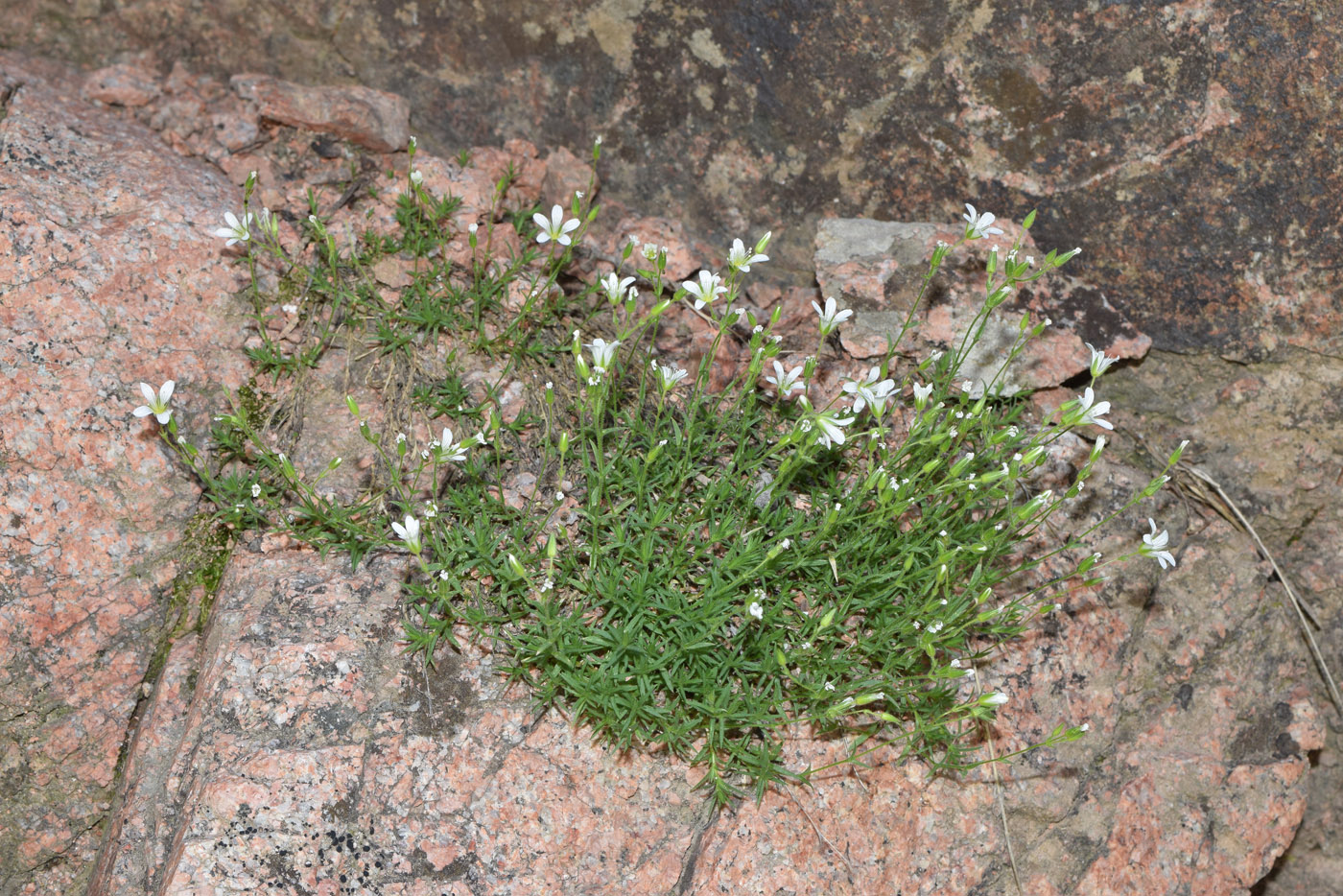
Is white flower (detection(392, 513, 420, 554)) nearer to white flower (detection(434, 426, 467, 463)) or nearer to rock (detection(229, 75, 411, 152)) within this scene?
white flower (detection(434, 426, 467, 463))

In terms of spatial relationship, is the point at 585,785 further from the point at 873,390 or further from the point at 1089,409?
the point at 1089,409

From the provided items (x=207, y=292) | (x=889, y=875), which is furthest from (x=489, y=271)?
(x=889, y=875)

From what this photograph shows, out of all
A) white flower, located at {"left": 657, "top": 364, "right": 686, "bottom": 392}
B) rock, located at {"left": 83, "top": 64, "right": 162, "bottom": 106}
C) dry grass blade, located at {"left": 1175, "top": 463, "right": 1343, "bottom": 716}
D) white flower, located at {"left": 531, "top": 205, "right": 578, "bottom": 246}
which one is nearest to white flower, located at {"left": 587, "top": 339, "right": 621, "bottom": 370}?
white flower, located at {"left": 657, "top": 364, "right": 686, "bottom": 392}

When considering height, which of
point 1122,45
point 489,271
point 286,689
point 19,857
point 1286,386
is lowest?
point 19,857

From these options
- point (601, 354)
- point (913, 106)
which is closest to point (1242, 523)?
point (913, 106)

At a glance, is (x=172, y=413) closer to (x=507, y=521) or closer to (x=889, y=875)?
(x=507, y=521)

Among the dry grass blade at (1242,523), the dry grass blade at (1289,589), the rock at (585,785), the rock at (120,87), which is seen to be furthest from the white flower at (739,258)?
the rock at (120,87)
